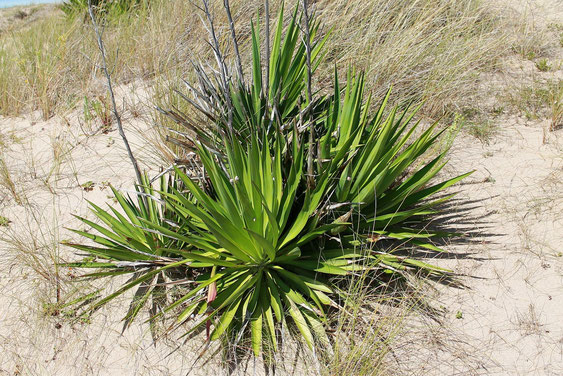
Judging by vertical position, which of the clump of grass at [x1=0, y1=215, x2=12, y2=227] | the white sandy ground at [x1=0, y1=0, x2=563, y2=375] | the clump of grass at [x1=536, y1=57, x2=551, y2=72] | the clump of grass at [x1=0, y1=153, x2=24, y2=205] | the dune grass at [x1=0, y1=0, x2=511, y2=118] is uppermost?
the dune grass at [x1=0, y1=0, x2=511, y2=118]

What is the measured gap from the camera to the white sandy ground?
2.61 meters

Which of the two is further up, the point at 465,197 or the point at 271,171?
the point at 271,171

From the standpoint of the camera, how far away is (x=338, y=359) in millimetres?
2434

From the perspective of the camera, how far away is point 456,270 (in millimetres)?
3061

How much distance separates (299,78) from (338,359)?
6.70ft

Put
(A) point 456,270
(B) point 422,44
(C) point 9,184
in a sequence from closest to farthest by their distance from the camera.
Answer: (A) point 456,270 → (C) point 9,184 → (B) point 422,44

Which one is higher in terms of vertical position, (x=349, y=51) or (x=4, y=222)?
(x=349, y=51)

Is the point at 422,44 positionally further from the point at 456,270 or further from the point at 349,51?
the point at 456,270

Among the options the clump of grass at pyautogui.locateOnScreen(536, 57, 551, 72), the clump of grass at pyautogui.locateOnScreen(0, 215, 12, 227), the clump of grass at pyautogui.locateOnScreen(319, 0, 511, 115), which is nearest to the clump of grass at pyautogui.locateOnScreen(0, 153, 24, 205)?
the clump of grass at pyautogui.locateOnScreen(0, 215, 12, 227)

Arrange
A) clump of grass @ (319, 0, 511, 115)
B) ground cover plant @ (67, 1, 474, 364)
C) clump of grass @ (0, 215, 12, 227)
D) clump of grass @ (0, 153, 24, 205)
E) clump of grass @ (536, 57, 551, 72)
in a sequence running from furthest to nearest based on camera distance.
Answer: clump of grass @ (536, 57, 551, 72) < clump of grass @ (319, 0, 511, 115) < clump of grass @ (0, 153, 24, 205) < clump of grass @ (0, 215, 12, 227) < ground cover plant @ (67, 1, 474, 364)

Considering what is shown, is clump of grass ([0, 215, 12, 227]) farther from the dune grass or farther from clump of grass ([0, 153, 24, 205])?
the dune grass

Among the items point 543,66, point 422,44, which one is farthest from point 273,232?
point 543,66

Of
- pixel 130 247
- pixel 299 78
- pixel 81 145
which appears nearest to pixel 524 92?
pixel 299 78

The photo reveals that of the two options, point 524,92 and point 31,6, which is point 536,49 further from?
point 31,6
